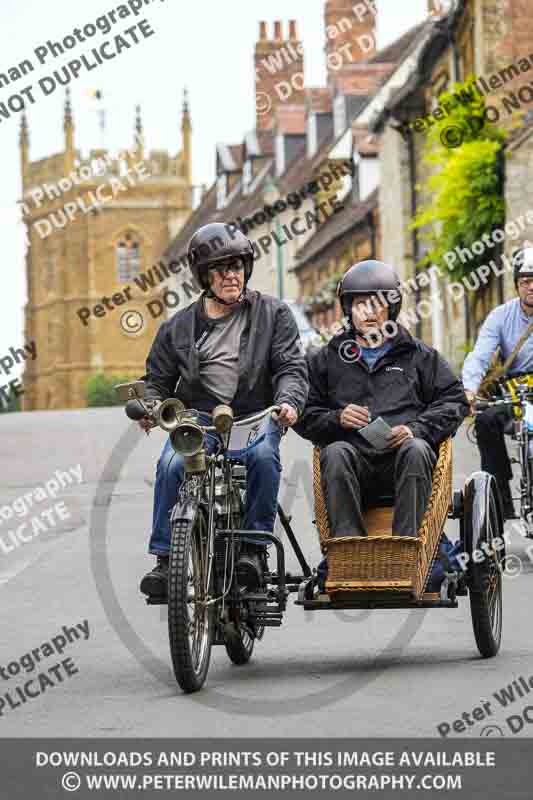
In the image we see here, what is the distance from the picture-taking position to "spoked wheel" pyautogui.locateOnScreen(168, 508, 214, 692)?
6.30 m

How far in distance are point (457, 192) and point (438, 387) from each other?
21823mm

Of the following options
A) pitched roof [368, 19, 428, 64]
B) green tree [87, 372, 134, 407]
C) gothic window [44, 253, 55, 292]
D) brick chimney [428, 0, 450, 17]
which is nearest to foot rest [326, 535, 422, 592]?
brick chimney [428, 0, 450, 17]

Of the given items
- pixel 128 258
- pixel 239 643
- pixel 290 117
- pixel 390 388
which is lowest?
pixel 239 643

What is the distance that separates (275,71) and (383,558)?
229ft

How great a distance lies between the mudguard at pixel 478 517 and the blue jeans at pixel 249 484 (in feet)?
2.82

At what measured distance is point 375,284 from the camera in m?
7.37

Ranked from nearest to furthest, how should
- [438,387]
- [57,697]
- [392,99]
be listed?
[57,697] < [438,387] < [392,99]

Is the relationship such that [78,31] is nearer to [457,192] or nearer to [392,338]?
[457,192]

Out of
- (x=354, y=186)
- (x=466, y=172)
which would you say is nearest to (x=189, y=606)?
(x=466, y=172)

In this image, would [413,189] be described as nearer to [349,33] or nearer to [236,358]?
[349,33]

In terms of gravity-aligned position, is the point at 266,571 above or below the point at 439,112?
below

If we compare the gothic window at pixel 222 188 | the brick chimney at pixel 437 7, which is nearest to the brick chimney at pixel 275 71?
the gothic window at pixel 222 188
